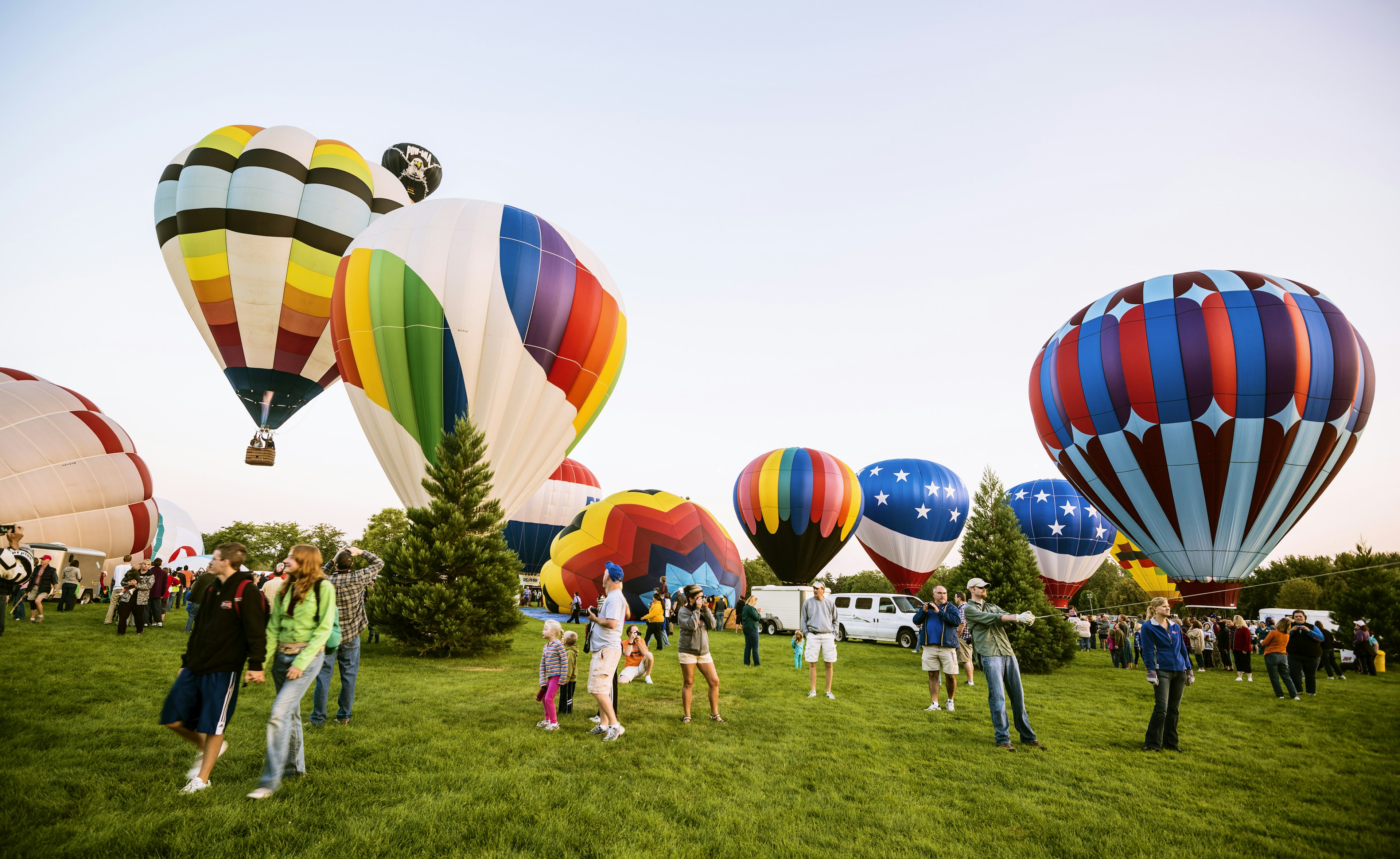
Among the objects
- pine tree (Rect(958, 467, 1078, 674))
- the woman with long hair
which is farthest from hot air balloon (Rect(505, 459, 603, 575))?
the woman with long hair

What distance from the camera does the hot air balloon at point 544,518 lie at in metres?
38.1

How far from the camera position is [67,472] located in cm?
1975

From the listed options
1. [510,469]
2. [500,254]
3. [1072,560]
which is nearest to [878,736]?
[510,469]

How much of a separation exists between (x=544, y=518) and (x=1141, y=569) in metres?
32.3

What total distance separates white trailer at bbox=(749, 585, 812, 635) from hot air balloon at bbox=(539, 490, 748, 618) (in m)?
1.29

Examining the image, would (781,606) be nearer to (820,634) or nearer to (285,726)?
(820,634)

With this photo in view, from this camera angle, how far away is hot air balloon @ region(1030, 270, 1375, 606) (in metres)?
16.0

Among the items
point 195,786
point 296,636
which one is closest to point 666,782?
point 296,636

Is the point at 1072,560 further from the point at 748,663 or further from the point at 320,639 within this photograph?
the point at 320,639

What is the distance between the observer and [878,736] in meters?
7.25

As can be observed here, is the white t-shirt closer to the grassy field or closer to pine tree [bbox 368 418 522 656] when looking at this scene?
the grassy field

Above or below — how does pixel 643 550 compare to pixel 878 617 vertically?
above

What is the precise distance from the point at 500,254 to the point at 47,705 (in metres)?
10.9

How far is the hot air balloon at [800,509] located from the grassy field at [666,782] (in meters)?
19.6
